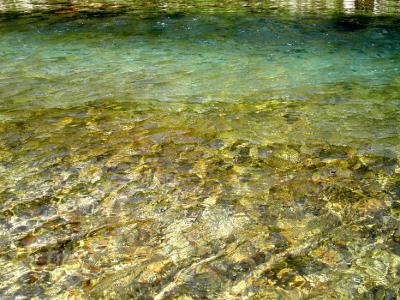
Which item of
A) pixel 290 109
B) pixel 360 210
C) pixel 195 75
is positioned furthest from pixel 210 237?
pixel 195 75

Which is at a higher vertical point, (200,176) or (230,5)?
(230,5)

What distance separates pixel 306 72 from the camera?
1109 centimetres

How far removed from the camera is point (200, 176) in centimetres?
576

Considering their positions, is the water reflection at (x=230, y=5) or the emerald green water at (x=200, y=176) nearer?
the emerald green water at (x=200, y=176)

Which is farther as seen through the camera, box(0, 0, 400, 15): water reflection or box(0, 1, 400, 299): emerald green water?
box(0, 0, 400, 15): water reflection

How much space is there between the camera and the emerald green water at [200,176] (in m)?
3.98

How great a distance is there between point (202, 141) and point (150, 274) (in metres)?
3.25

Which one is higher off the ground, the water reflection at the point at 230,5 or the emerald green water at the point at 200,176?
the water reflection at the point at 230,5

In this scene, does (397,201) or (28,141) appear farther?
(28,141)

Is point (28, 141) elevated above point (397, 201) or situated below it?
above

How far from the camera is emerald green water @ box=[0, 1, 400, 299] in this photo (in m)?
3.98

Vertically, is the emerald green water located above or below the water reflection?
below

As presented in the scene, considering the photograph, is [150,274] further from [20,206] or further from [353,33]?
[353,33]

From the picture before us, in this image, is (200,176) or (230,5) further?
(230,5)
